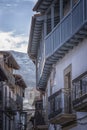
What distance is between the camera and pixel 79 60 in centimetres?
1814

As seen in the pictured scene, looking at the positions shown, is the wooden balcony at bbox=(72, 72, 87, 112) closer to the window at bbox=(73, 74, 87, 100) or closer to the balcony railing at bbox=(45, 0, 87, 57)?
the window at bbox=(73, 74, 87, 100)

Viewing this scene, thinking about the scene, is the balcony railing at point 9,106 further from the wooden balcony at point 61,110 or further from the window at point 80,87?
the window at point 80,87

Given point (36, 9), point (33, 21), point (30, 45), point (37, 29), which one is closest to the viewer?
point (36, 9)

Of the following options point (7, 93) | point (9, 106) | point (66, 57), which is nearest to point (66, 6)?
point (66, 57)

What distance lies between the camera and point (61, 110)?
1998 cm

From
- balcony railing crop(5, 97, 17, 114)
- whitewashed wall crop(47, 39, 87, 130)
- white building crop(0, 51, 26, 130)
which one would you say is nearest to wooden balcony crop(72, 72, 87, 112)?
whitewashed wall crop(47, 39, 87, 130)

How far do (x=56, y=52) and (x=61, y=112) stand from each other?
8.53ft

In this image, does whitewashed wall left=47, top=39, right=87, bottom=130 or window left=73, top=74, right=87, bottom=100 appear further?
whitewashed wall left=47, top=39, right=87, bottom=130

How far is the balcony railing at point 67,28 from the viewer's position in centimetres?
1652

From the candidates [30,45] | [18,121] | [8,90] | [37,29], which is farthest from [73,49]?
[18,121]

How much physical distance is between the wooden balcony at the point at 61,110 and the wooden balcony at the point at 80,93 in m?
1.79

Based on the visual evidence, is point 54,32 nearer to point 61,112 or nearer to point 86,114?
point 61,112

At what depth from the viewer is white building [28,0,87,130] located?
16.7 meters

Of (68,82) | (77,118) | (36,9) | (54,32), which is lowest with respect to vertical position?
(77,118)
